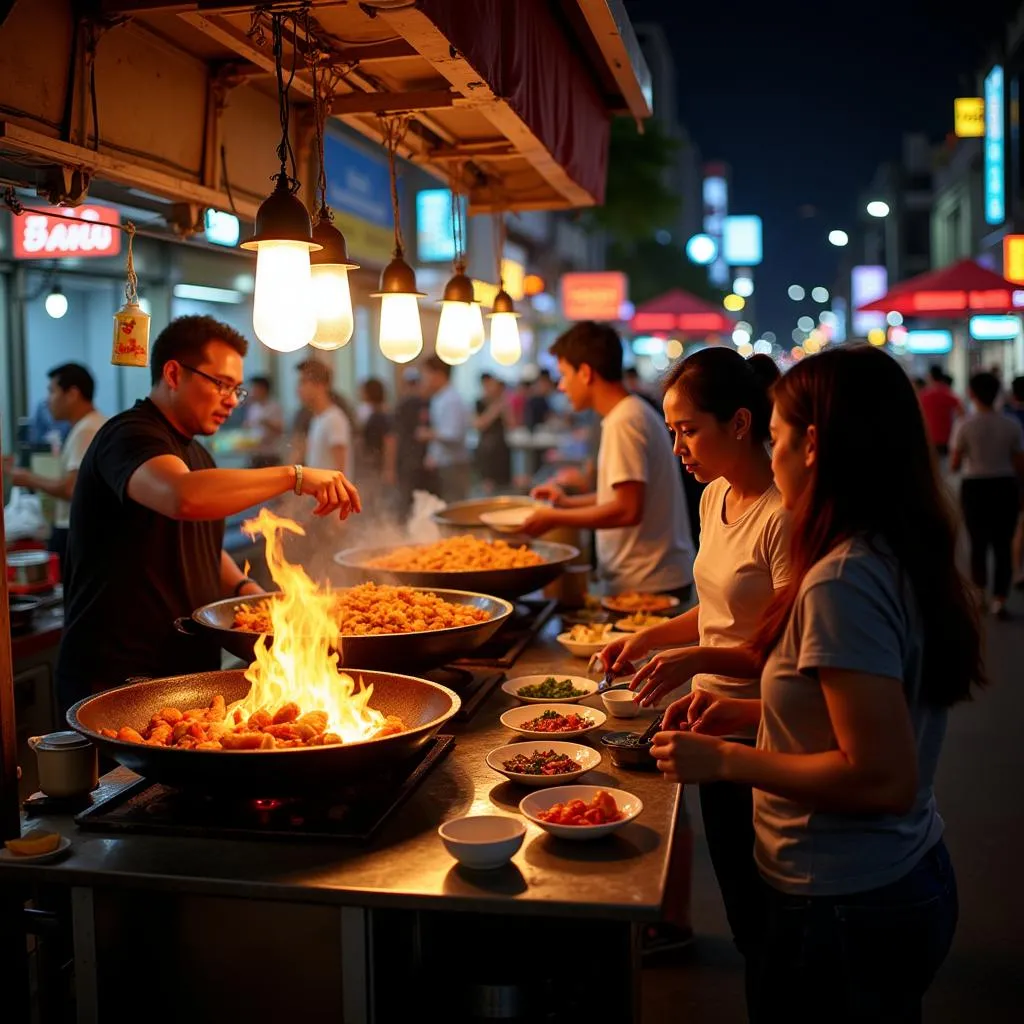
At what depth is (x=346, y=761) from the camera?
93.8 inches

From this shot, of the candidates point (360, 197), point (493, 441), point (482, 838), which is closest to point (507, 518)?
point (482, 838)

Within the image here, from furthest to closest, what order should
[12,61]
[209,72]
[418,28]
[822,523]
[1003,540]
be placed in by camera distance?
1. [1003,540]
2. [209,72]
3. [12,61]
4. [418,28]
5. [822,523]

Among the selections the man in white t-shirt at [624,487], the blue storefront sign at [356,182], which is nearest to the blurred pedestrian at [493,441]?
the blue storefront sign at [356,182]

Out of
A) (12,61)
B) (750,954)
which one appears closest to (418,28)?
(12,61)

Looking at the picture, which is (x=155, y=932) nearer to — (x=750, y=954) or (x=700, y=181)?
(x=750, y=954)

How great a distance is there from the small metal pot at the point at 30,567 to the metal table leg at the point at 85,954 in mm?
3887

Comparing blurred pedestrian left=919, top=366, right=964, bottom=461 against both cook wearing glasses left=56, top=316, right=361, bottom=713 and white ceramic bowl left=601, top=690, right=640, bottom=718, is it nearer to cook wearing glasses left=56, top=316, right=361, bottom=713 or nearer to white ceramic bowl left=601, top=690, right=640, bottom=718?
white ceramic bowl left=601, top=690, right=640, bottom=718

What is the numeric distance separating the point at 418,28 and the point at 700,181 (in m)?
95.4

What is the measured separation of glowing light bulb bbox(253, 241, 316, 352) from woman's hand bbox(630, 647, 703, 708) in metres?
1.28

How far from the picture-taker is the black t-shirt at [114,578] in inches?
145

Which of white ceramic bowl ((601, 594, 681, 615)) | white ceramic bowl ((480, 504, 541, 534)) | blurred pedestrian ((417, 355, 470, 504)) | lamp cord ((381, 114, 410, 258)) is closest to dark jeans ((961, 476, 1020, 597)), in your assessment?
blurred pedestrian ((417, 355, 470, 504))

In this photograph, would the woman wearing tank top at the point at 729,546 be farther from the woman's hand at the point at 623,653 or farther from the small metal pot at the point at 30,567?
the small metal pot at the point at 30,567

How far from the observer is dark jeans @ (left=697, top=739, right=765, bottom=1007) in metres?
3.17

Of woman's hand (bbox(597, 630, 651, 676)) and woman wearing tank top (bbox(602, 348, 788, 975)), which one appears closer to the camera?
woman wearing tank top (bbox(602, 348, 788, 975))
